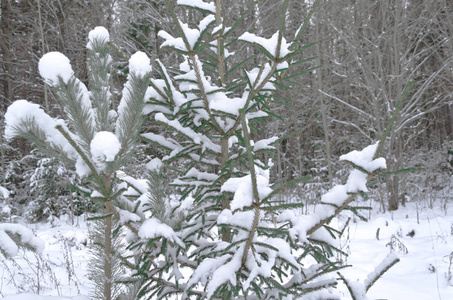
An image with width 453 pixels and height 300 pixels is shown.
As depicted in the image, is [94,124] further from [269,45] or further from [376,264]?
[376,264]

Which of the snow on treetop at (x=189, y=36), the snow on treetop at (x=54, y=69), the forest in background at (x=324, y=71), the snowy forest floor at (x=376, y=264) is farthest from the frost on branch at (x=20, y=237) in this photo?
the forest in background at (x=324, y=71)

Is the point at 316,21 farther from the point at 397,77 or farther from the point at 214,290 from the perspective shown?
the point at 214,290

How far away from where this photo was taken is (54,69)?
3.53 feet

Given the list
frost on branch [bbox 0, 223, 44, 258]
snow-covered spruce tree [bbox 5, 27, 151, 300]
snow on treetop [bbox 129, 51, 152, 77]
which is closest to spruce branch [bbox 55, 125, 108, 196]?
snow-covered spruce tree [bbox 5, 27, 151, 300]

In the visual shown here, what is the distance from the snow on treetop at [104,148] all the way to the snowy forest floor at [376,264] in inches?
29.0

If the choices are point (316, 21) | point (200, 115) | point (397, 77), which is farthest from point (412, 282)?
point (316, 21)

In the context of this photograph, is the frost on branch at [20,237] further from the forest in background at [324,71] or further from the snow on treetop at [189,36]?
the forest in background at [324,71]

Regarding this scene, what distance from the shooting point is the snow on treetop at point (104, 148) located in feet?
3.46

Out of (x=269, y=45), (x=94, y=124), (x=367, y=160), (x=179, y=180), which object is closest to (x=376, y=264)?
(x=179, y=180)

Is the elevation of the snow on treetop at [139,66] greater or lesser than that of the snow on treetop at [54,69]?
greater

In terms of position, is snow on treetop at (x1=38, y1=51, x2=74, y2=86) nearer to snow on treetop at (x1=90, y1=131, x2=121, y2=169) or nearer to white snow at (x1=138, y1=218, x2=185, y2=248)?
snow on treetop at (x1=90, y1=131, x2=121, y2=169)

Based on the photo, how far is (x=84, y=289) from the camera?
377 centimetres

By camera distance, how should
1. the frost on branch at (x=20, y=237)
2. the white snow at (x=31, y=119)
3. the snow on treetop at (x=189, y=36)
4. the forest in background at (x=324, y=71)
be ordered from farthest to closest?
the forest in background at (x=324, y=71) < the snow on treetop at (x=189, y=36) < the frost on branch at (x=20, y=237) < the white snow at (x=31, y=119)

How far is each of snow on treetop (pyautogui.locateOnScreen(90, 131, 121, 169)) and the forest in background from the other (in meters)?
5.65
